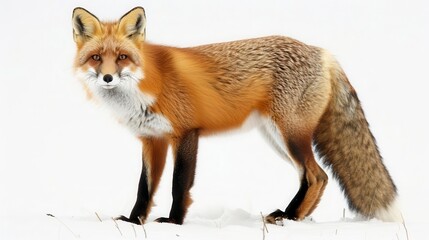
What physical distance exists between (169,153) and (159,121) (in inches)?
22.1

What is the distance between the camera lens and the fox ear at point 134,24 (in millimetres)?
4816

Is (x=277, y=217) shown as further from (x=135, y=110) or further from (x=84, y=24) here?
(x=84, y=24)

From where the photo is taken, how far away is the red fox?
4.80m

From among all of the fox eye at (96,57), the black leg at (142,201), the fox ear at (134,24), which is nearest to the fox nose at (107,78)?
the fox eye at (96,57)

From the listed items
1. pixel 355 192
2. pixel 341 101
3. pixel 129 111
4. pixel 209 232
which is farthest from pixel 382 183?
pixel 129 111

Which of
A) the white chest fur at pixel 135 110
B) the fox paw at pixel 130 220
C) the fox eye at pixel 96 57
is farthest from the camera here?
the fox paw at pixel 130 220

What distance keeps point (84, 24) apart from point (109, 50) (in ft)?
1.18

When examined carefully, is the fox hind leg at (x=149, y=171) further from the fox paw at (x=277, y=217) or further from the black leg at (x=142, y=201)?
the fox paw at (x=277, y=217)

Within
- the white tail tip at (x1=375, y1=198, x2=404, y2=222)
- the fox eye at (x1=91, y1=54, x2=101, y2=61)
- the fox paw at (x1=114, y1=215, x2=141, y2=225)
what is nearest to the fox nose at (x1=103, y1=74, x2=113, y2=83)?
the fox eye at (x1=91, y1=54, x2=101, y2=61)

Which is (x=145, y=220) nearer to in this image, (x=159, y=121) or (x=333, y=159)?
(x=159, y=121)

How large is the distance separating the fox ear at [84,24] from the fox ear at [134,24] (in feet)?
0.62

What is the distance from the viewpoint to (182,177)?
191 inches

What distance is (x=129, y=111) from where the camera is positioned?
15.9 feet

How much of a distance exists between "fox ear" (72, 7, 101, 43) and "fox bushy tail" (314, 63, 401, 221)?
212cm
